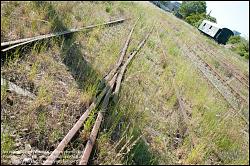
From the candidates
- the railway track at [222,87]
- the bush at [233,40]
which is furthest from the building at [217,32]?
the railway track at [222,87]

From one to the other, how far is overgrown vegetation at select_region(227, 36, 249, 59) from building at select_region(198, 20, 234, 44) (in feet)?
3.76

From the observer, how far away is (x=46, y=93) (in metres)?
4.58

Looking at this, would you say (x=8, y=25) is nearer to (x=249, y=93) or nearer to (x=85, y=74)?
(x=85, y=74)

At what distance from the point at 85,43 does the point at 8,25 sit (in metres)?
1.99

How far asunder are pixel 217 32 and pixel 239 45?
402cm

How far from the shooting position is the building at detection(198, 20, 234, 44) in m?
35.0

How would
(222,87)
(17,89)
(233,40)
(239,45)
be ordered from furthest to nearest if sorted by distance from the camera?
1. (233,40)
2. (239,45)
3. (222,87)
4. (17,89)

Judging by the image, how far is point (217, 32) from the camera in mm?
35000

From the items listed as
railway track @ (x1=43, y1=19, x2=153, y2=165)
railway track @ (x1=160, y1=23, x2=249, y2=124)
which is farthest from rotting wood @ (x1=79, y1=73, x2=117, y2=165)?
railway track @ (x1=160, y1=23, x2=249, y2=124)

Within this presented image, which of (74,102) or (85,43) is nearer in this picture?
(74,102)

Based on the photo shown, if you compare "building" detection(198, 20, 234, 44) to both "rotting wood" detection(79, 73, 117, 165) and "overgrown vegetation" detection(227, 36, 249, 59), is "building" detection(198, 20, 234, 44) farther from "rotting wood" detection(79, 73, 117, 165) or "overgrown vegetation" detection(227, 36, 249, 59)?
"rotting wood" detection(79, 73, 117, 165)

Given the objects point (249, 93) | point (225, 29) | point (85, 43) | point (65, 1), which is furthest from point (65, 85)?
point (225, 29)

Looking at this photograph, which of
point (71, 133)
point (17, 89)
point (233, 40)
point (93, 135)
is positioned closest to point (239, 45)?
point (233, 40)

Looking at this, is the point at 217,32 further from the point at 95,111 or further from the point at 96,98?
the point at 95,111
